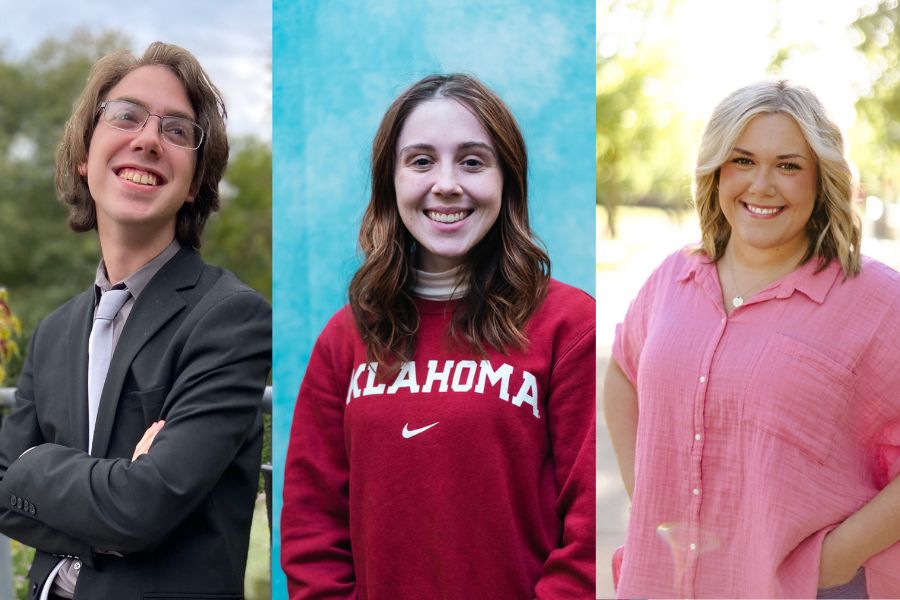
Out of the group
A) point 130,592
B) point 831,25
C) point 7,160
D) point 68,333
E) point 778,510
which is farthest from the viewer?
point 7,160

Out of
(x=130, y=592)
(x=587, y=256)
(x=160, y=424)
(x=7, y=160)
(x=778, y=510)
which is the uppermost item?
(x=7, y=160)

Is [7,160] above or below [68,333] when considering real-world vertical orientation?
above

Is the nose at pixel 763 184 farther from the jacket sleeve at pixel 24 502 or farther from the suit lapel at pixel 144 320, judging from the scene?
the jacket sleeve at pixel 24 502

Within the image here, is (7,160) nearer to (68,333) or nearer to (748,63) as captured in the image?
(68,333)

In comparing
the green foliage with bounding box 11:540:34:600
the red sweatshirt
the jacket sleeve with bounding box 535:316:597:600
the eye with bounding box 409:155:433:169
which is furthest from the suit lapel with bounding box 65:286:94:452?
the green foliage with bounding box 11:540:34:600

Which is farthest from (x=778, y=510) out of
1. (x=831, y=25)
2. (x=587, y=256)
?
(x=831, y=25)

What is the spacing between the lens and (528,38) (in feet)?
7.47

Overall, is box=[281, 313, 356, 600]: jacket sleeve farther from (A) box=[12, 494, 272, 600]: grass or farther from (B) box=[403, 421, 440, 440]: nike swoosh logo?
(A) box=[12, 494, 272, 600]: grass

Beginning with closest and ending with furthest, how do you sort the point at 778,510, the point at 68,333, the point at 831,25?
the point at 778,510, the point at 831,25, the point at 68,333

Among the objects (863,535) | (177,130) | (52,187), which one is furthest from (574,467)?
(52,187)

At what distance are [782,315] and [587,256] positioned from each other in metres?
0.42

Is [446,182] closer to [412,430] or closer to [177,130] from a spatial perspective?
[412,430]

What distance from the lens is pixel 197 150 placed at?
107 inches

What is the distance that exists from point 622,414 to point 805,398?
1.34 ft
